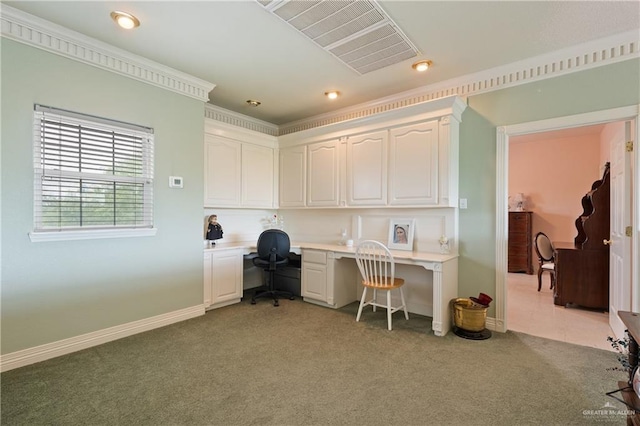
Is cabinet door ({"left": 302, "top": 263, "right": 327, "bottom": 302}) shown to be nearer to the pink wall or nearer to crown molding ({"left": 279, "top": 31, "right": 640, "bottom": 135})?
crown molding ({"left": 279, "top": 31, "right": 640, "bottom": 135})

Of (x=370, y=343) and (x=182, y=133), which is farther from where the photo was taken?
(x=182, y=133)

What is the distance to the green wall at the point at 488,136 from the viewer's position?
2814mm

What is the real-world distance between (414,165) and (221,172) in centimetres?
249

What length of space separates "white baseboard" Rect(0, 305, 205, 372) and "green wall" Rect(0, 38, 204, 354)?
0.05 metres

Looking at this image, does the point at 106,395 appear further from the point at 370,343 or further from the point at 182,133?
the point at 182,133

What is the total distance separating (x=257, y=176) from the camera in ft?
15.0

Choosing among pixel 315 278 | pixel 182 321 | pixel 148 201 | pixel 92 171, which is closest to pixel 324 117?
pixel 315 278

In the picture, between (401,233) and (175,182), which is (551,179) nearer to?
(401,233)

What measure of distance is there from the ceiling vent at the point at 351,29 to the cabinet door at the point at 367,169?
953mm

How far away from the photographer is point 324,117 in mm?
4727

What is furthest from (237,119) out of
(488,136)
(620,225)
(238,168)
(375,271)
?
(620,225)

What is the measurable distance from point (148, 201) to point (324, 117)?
2806 millimetres

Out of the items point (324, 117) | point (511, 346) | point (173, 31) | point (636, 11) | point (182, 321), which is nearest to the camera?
point (636, 11)

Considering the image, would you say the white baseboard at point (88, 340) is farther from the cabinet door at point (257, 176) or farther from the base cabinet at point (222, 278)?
the cabinet door at point (257, 176)
